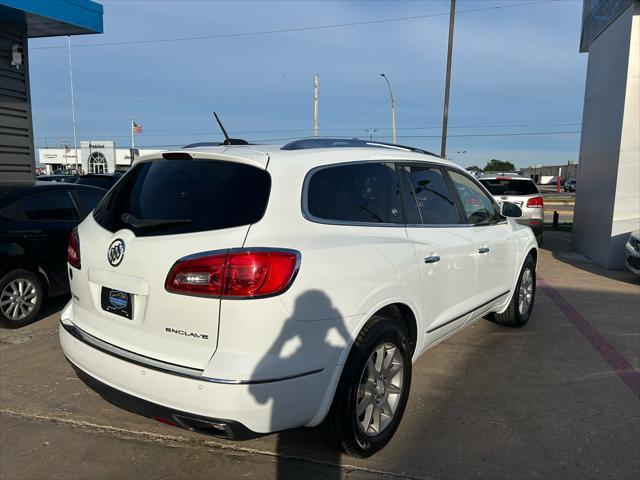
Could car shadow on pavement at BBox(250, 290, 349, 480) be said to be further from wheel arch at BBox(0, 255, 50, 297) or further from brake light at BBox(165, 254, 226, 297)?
wheel arch at BBox(0, 255, 50, 297)

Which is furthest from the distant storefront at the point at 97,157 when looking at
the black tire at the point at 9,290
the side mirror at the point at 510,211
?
the side mirror at the point at 510,211

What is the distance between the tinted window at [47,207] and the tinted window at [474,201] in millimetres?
4418

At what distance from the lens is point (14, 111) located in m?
8.45

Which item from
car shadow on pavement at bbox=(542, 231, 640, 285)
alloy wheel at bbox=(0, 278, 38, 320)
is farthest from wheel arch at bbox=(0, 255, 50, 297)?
car shadow on pavement at bbox=(542, 231, 640, 285)

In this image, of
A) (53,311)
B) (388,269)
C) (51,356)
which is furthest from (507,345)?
(53,311)

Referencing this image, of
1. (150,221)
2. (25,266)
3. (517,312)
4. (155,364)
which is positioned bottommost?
(517,312)

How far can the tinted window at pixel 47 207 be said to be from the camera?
17.9 feet

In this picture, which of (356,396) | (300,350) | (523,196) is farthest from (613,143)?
(300,350)

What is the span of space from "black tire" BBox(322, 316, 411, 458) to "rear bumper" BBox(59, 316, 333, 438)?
16cm

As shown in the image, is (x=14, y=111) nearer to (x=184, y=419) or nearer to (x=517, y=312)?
(x=184, y=419)

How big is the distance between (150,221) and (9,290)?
3.49m

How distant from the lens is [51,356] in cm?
458

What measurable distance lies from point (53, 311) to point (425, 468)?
493 centimetres

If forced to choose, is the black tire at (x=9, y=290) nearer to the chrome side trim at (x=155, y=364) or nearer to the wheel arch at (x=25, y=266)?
the wheel arch at (x=25, y=266)
